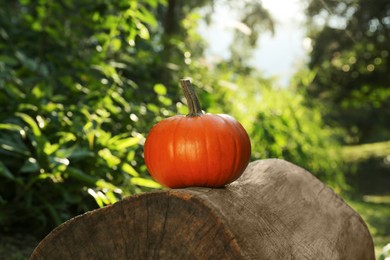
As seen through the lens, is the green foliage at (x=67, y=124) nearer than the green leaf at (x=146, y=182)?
No

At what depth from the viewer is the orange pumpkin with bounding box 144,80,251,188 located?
8.25ft

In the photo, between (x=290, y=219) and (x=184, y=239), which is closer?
(x=184, y=239)

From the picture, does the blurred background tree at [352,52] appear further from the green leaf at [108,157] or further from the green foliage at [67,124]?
the green leaf at [108,157]

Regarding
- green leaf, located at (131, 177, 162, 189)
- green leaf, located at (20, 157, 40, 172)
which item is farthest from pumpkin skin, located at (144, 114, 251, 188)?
green leaf, located at (20, 157, 40, 172)

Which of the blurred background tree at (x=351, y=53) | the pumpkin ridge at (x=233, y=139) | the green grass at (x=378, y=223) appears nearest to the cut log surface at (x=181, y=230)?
the pumpkin ridge at (x=233, y=139)

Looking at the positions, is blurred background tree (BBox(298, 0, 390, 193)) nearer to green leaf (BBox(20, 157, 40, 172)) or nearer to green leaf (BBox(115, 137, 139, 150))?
green leaf (BBox(115, 137, 139, 150))

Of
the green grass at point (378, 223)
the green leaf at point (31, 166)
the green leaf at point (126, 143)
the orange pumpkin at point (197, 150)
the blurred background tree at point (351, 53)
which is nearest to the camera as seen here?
the orange pumpkin at point (197, 150)

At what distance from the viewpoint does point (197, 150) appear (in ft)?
8.25

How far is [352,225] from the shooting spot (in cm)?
373

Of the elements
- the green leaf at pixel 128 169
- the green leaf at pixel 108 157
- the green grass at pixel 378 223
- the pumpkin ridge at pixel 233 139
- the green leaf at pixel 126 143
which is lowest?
the green grass at pixel 378 223

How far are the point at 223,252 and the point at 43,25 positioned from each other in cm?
380

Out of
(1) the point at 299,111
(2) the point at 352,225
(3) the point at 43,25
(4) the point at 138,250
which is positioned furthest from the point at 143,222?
(1) the point at 299,111

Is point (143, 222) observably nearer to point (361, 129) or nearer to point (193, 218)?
point (193, 218)

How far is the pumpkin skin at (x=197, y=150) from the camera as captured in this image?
99.0 inches
